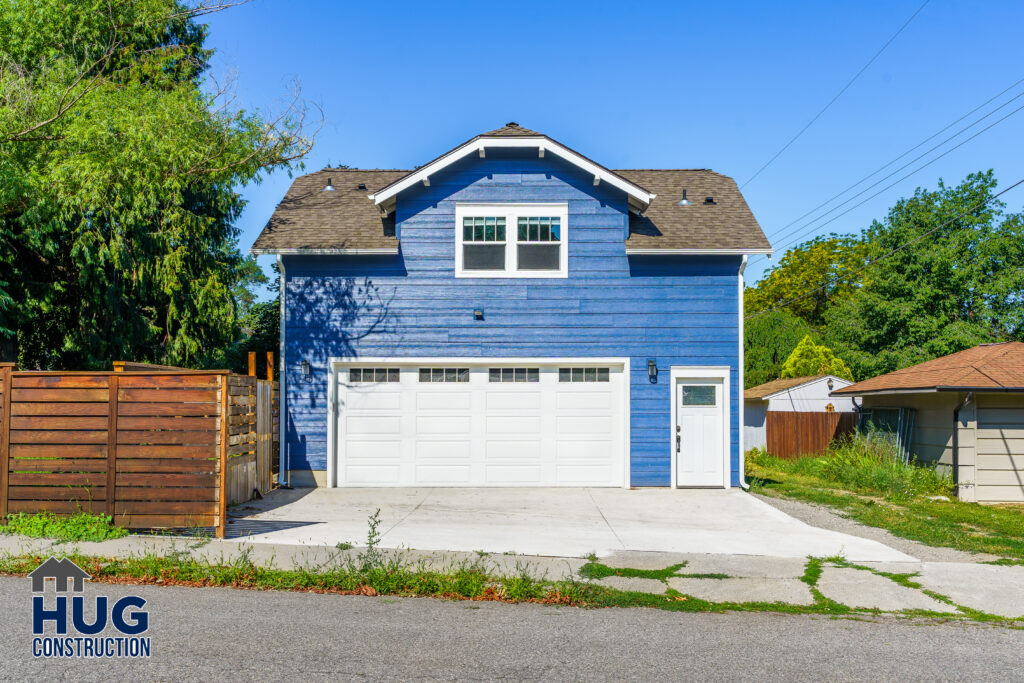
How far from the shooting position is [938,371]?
17.1m

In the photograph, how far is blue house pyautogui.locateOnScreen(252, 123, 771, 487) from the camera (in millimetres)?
15648

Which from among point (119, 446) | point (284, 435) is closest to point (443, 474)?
point (284, 435)

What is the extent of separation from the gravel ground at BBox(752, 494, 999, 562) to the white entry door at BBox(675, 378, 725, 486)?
1.00 metres

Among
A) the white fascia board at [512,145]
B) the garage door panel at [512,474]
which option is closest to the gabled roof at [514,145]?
the white fascia board at [512,145]

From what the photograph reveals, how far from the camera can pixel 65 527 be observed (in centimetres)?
971

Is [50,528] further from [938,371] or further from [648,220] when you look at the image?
[938,371]

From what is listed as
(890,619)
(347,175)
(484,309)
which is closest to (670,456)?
(484,309)

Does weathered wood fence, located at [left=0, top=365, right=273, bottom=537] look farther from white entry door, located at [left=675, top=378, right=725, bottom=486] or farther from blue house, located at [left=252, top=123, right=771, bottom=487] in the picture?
white entry door, located at [left=675, top=378, right=725, bottom=486]

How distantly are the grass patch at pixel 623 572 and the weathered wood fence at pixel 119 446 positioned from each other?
454cm

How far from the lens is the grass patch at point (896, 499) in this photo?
11.2 metres

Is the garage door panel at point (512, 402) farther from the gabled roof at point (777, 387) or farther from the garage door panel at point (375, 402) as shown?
the gabled roof at point (777, 387)

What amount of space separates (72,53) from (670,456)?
15.6 metres

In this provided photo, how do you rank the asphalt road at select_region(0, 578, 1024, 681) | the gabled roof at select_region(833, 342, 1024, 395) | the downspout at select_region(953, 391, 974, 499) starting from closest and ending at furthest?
the asphalt road at select_region(0, 578, 1024, 681) < the gabled roof at select_region(833, 342, 1024, 395) < the downspout at select_region(953, 391, 974, 499)

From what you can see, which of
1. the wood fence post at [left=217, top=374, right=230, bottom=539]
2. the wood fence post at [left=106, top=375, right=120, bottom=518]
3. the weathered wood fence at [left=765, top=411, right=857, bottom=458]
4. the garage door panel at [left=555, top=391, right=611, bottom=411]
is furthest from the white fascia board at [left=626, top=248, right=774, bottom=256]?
the wood fence post at [left=106, top=375, right=120, bottom=518]
